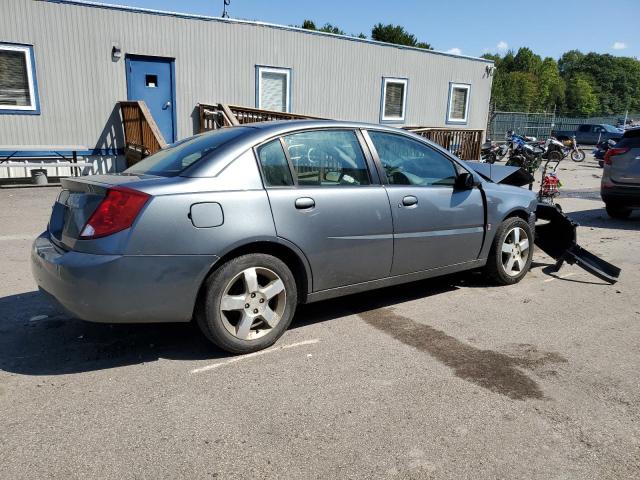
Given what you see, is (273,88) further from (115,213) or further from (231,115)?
(115,213)

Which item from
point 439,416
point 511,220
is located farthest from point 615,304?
point 439,416

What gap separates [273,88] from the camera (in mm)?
14141

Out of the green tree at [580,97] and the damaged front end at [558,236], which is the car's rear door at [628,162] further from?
the green tree at [580,97]

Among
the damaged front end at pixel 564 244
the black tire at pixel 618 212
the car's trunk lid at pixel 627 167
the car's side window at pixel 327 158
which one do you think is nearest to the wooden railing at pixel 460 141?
the black tire at pixel 618 212

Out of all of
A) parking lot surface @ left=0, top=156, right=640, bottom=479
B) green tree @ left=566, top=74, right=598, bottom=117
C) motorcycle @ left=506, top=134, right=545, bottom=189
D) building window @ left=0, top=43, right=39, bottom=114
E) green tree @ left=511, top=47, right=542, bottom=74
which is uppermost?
green tree @ left=511, top=47, right=542, bottom=74

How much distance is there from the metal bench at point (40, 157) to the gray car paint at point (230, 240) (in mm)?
8281

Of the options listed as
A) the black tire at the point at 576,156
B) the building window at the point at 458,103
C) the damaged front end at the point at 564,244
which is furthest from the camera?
the black tire at the point at 576,156

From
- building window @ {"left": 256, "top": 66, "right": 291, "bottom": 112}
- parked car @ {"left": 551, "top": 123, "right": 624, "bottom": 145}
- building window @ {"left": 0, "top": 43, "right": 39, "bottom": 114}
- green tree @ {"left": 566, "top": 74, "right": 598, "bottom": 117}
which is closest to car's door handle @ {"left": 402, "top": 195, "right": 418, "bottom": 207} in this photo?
building window @ {"left": 0, "top": 43, "right": 39, "bottom": 114}

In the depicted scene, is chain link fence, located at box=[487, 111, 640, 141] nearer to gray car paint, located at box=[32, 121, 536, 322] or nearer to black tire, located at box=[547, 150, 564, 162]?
black tire, located at box=[547, 150, 564, 162]

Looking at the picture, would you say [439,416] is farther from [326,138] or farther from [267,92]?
[267,92]

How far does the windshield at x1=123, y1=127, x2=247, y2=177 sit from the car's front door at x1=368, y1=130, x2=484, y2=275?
1190 mm

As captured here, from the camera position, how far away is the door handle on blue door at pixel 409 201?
4227mm

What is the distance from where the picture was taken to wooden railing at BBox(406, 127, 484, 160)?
1455 cm

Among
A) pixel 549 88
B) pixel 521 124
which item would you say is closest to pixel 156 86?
pixel 521 124
